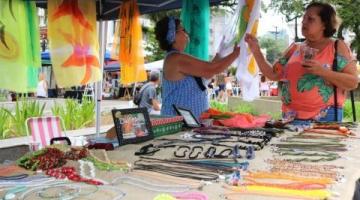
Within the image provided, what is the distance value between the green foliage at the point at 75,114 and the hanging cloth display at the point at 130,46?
240 cm

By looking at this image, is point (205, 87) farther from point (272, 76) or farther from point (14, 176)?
point (14, 176)

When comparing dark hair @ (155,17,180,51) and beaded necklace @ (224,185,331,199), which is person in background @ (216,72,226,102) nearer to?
dark hair @ (155,17,180,51)

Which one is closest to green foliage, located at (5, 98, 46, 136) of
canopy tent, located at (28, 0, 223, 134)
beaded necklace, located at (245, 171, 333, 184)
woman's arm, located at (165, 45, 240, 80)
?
canopy tent, located at (28, 0, 223, 134)

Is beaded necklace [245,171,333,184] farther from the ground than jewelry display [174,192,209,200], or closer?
farther from the ground

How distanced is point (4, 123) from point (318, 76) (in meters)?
4.02

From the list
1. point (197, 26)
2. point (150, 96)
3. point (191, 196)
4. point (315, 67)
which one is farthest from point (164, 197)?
point (150, 96)

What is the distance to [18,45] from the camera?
2.94 m

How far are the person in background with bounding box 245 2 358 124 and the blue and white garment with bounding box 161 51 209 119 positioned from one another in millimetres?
558

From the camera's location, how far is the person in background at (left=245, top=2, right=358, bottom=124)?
276 cm

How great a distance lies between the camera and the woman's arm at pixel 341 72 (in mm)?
2637

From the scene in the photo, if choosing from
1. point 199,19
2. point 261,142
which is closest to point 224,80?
point 199,19

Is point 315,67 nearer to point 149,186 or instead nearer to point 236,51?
point 236,51

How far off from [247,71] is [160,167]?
1.91 metres

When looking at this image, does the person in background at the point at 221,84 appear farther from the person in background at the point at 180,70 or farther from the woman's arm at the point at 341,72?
the woman's arm at the point at 341,72
